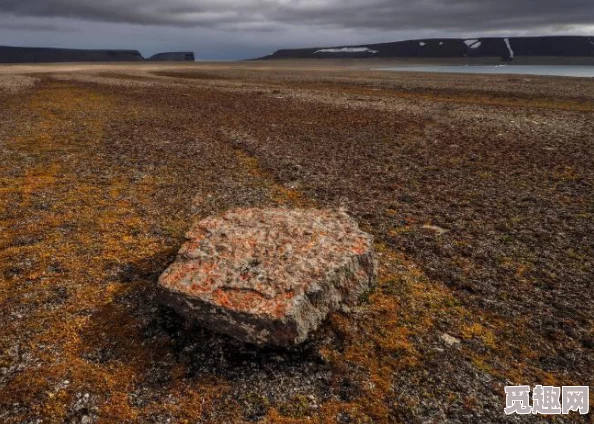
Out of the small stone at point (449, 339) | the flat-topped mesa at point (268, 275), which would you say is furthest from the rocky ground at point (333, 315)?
the flat-topped mesa at point (268, 275)

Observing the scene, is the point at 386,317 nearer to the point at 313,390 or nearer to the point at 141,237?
the point at 313,390

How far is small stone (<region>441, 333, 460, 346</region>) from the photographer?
7.33 metres

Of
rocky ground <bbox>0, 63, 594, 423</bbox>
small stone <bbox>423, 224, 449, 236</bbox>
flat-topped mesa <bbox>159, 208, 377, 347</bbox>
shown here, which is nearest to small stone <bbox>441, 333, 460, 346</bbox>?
rocky ground <bbox>0, 63, 594, 423</bbox>

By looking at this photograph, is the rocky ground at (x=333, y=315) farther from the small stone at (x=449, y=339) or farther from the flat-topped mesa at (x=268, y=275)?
the flat-topped mesa at (x=268, y=275)

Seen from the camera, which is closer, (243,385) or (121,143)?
(243,385)

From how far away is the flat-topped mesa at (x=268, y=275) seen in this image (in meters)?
6.93

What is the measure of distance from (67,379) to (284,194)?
9.58 meters

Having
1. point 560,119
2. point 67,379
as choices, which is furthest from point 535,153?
point 67,379

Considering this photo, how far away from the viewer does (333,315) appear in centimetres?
779

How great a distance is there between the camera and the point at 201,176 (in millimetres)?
16531

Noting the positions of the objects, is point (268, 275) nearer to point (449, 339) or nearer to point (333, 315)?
point (333, 315)

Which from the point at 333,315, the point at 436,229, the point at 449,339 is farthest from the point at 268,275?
the point at 436,229

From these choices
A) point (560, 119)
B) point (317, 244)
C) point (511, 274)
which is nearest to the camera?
point (317, 244)

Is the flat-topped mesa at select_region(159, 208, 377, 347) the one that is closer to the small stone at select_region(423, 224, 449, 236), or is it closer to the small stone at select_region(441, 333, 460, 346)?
the small stone at select_region(441, 333, 460, 346)
